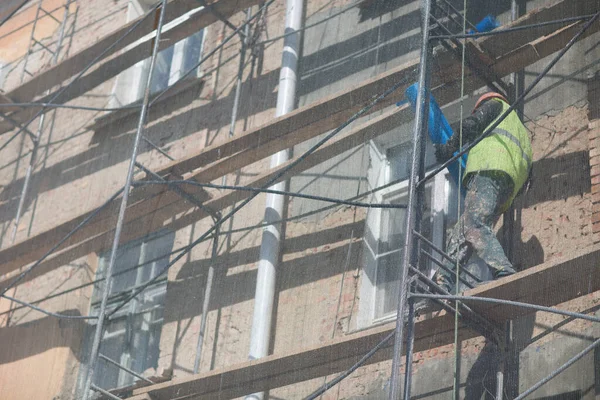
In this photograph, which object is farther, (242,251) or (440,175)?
(242,251)

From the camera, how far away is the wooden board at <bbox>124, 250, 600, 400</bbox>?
6695 mm

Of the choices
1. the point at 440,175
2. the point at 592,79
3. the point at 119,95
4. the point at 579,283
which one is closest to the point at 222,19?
the point at 119,95

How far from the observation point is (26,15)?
14430mm

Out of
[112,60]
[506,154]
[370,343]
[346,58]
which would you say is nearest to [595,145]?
[506,154]

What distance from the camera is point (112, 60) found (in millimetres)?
11844

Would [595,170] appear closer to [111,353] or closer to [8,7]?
[111,353]

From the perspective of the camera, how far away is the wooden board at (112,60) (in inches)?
438

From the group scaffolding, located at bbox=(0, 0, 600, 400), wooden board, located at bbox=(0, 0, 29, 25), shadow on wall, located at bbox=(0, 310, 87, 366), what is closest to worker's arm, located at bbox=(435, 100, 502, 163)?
scaffolding, located at bbox=(0, 0, 600, 400)

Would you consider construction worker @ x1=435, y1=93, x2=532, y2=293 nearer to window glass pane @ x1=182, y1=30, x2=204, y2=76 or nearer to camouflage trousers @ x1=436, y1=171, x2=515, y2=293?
camouflage trousers @ x1=436, y1=171, x2=515, y2=293

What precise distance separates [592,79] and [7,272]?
6.28m

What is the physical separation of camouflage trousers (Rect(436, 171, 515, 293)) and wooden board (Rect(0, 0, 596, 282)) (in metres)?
1.15

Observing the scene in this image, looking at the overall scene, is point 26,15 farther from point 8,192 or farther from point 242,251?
point 242,251

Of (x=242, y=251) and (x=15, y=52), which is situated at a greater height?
(x=15, y=52)

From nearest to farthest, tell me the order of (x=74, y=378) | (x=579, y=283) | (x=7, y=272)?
(x=579, y=283) < (x=74, y=378) < (x=7, y=272)
